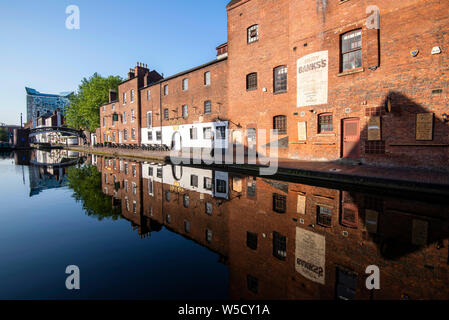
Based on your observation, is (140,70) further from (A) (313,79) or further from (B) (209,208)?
(B) (209,208)

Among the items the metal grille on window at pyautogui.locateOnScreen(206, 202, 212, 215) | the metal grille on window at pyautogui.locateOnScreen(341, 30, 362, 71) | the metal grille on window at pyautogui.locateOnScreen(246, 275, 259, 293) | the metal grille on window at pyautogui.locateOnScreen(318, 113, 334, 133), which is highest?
the metal grille on window at pyautogui.locateOnScreen(341, 30, 362, 71)

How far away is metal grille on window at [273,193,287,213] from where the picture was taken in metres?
5.02

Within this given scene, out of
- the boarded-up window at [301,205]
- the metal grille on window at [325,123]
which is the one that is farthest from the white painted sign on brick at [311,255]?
the metal grille on window at [325,123]

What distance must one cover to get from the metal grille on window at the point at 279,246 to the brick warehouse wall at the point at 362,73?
9176 mm

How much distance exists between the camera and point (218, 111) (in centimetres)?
1883

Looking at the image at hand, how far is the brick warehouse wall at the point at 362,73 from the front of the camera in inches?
348

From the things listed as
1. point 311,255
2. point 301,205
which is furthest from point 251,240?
point 301,205

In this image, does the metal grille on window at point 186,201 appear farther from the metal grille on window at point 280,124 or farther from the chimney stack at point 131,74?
the chimney stack at point 131,74

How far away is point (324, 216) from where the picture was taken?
4586 millimetres

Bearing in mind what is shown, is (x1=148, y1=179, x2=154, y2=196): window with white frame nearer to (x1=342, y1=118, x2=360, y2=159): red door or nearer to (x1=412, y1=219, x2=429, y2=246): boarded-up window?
(x1=412, y1=219, x2=429, y2=246): boarded-up window

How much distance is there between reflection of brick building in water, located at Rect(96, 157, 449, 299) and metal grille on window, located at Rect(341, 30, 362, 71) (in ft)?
26.7

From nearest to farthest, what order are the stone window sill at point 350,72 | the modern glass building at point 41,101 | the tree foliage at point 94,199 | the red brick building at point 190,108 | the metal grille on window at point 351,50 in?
the tree foliage at point 94,199 → the stone window sill at point 350,72 → the metal grille on window at point 351,50 → the red brick building at point 190,108 → the modern glass building at point 41,101

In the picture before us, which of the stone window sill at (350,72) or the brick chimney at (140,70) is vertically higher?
the brick chimney at (140,70)

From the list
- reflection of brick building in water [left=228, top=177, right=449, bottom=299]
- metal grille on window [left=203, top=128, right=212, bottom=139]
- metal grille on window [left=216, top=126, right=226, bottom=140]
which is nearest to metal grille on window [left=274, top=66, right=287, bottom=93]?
metal grille on window [left=216, top=126, right=226, bottom=140]
